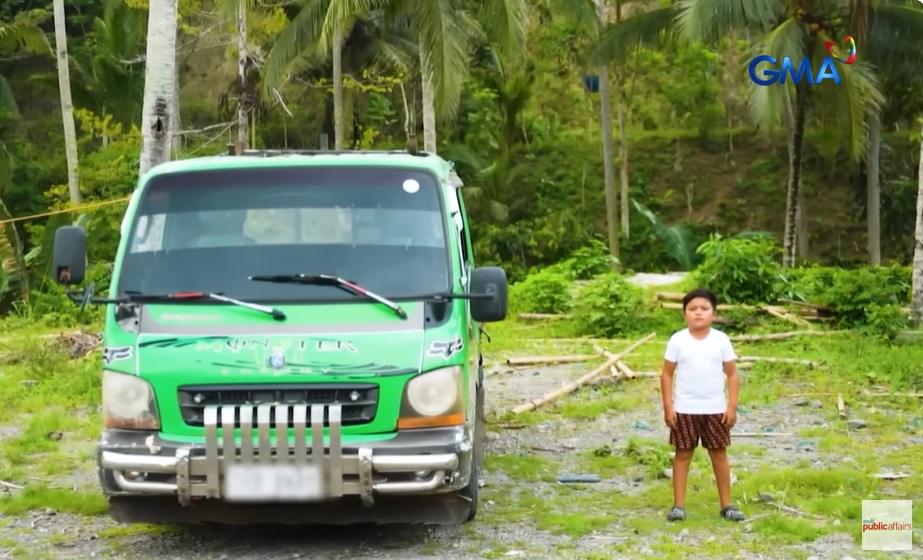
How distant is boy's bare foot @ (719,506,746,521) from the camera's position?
241 inches

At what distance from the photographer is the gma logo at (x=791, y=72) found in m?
18.1

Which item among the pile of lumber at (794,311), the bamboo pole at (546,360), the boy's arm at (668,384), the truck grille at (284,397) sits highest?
the truck grille at (284,397)

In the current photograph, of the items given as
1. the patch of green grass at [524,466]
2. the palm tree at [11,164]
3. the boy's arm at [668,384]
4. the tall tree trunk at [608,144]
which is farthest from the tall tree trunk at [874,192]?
the boy's arm at [668,384]

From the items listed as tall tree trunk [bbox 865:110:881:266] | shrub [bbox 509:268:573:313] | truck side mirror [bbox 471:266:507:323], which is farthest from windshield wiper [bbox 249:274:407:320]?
tall tree trunk [bbox 865:110:881:266]

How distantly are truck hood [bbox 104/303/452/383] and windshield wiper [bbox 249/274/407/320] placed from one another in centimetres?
4

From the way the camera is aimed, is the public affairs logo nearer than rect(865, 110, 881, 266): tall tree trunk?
Yes

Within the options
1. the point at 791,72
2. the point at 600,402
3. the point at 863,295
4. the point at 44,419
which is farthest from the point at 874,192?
the point at 44,419

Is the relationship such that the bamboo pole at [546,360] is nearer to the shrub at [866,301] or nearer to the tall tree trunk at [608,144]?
the shrub at [866,301]

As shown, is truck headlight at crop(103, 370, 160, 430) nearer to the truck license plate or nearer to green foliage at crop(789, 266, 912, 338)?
the truck license plate

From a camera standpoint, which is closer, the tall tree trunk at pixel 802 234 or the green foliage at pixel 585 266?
the green foliage at pixel 585 266

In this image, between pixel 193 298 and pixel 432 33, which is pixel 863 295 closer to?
pixel 432 33

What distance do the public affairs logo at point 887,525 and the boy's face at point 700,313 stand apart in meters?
1.42

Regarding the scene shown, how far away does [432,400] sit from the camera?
5250 mm

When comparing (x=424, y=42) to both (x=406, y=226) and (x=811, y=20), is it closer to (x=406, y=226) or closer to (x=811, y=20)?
(x=811, y=20)
